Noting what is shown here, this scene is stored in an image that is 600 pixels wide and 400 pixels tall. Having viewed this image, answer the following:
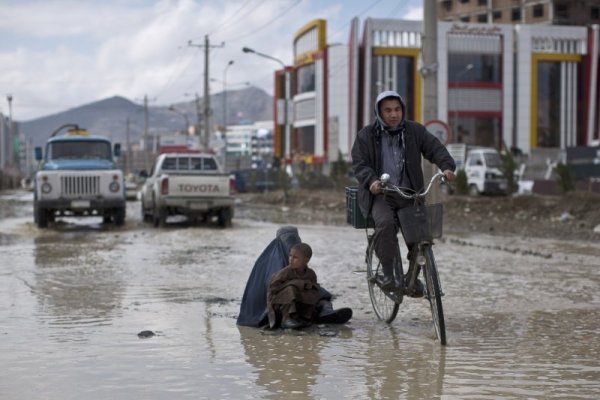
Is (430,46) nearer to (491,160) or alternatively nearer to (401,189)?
(401,189)

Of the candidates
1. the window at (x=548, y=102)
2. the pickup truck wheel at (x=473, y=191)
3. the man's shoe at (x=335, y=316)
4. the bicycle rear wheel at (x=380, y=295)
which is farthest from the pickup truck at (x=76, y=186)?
the window at (x=548, y=102)

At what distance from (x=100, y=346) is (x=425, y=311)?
3.19 meters

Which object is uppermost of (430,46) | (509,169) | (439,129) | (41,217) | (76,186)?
(430,46)

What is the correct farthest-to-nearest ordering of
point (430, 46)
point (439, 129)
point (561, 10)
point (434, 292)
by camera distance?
point (561, 10) → point (439, 129) → point (430, 46) → point (434, 292)

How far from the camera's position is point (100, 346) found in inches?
260

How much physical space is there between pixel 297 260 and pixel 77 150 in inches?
658

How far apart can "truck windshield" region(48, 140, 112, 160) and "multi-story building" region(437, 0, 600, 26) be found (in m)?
77.4

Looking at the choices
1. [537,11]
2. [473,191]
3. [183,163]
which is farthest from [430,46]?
[537,11]

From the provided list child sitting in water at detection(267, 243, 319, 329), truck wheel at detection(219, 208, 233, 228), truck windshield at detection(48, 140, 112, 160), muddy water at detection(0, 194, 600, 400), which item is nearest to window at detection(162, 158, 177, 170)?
truck windshield at detection(48, 140, 112, 160)

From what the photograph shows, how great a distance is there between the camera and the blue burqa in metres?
7.46

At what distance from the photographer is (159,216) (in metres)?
21.9

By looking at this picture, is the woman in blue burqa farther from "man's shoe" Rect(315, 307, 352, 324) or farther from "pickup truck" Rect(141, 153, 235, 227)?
"pickup truck" Rect(141, 153, 235, 227)

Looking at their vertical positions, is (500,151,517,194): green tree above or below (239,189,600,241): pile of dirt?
above

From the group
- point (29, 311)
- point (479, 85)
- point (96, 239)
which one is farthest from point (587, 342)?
point (479, 85)
